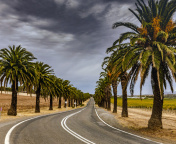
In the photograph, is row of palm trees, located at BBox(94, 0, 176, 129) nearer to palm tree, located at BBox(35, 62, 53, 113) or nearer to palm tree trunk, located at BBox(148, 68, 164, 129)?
palm tree trunk, located at BBox(148, 68, 164, 129)

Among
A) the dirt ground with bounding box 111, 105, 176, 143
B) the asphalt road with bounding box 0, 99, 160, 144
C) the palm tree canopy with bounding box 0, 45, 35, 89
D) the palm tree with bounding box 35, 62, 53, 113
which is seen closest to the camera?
the asphalt road with bounding box 0, 99, 160, 144

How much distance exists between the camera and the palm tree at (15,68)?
22312mm

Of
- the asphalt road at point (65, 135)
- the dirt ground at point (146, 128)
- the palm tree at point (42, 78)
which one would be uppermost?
the palm tree at point (42, 78)

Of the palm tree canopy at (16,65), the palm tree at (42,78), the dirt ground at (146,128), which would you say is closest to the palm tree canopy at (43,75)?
the palm tree at (42,78)

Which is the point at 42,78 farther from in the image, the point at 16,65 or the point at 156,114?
the point at 156,114

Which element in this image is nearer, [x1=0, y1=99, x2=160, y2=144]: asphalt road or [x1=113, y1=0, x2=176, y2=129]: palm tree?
[x1=0, y1=99, x2=160, y2=144]: asphalt road

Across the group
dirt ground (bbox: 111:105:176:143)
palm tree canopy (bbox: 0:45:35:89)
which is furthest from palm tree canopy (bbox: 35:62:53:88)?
dirt ground (bbox: 111:105:176:143)

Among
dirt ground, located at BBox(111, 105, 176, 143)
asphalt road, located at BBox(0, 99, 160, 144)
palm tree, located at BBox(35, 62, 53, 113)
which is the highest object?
palm tree, located at BBox(35, 62, 53, 113)

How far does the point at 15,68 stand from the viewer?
21.8m

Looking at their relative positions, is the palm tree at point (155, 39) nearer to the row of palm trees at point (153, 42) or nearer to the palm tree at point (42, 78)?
the row of palm trees at point (153, 42)

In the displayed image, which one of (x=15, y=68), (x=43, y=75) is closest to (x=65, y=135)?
(x=15, y=68)

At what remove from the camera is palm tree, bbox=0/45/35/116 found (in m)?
22.3

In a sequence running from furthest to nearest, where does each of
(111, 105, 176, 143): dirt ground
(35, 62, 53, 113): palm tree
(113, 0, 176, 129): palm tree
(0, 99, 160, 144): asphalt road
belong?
(35, 62, 53, 113): palm tree < (113, 0, 176, 129): palm tree < (111, 105, 176, 143): dirt ground < (0, 99, 160, 144): asphalt road

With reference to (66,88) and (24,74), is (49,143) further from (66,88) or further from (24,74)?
(66,88)
